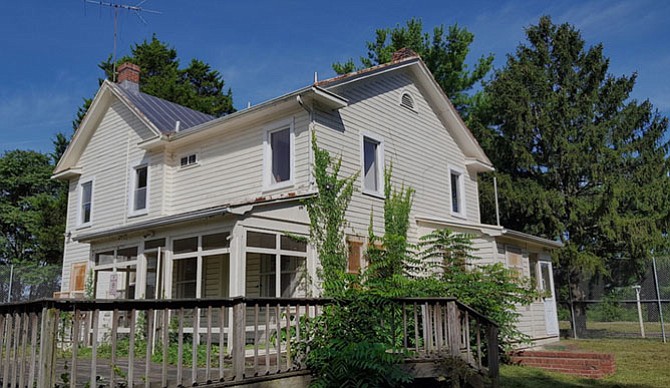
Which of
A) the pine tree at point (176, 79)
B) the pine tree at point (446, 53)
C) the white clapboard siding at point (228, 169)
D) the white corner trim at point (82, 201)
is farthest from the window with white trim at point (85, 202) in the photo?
the pine tree at point (446, 53)

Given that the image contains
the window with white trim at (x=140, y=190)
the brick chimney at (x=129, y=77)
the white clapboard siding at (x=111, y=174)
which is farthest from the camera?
the brick chimney at (x=129, y=77)

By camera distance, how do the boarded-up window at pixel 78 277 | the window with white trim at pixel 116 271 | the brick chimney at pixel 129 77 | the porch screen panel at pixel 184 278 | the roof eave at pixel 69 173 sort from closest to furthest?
1. the window with white trim at pixel 116 271
2. the porch screen panel at pixel 184 278
3. the boarded-up window at pixel 78 277
4. the roof eave at pixel 69 173
5. the brick chimney at pixel 129 77

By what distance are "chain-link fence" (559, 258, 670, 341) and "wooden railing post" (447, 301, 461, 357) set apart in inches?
487

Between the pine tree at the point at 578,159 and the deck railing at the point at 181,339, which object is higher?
the pine tree at the point at 578,159

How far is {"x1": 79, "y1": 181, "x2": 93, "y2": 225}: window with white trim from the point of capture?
17625mm

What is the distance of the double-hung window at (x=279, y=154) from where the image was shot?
491 inches

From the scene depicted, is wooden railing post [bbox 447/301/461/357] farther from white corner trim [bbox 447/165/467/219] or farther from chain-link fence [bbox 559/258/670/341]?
chain-link fence [bbox 559/258/670/341]

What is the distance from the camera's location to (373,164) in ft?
45.8

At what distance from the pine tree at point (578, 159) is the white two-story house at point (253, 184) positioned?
207 inches

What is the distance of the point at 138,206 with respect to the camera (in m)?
15.8

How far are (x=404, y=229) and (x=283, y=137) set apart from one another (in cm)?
392

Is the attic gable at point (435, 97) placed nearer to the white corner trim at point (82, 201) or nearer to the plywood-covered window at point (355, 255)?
the plywood-covered window at point (355, 255)

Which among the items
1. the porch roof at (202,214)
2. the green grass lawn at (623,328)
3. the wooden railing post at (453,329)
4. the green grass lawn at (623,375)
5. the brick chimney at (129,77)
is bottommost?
the green grass lawn at (623,375)

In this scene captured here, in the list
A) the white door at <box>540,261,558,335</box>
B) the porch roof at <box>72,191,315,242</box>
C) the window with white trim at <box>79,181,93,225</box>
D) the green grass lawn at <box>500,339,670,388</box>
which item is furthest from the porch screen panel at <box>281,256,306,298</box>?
the window with white trim at <box>79,181,93,225</box>
